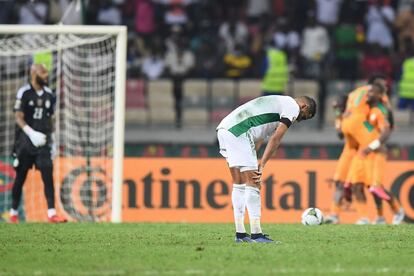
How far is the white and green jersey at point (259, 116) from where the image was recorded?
13227 millimetres

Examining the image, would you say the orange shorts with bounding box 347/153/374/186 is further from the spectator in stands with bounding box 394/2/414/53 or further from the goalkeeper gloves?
the spectator in stands with bounding box 394/2/414/53

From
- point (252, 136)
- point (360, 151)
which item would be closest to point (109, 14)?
point (360, 151)

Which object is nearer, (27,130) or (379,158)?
(27,130)

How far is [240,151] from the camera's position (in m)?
13.3

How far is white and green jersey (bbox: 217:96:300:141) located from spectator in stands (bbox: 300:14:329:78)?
12.8 meters

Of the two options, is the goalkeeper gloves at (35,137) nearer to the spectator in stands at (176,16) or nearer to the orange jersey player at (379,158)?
the orange jersey player at (379,158)

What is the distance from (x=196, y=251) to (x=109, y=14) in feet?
49.6

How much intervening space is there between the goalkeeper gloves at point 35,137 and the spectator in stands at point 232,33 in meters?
9.58

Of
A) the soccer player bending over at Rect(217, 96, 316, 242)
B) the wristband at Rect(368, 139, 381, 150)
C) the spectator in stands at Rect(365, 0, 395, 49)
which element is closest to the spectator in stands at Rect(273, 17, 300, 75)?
the spectator in stands at Rect(365, 0, 395, 49)

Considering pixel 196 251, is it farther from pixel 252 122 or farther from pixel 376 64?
pixel 376 64

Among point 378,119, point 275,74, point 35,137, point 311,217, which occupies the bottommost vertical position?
point 311,217

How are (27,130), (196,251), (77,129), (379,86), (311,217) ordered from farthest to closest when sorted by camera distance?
(77,129), (379,86), (27,130), (311,217), (196,251)

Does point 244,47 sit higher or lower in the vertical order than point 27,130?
higher

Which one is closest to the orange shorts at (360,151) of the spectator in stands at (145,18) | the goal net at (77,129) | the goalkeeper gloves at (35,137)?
the goal net at (77,129)
